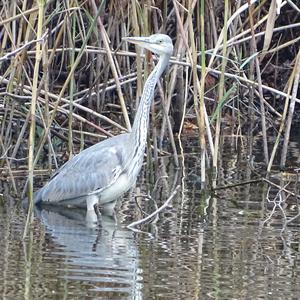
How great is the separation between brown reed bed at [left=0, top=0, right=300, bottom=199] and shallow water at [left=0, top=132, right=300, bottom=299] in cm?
43

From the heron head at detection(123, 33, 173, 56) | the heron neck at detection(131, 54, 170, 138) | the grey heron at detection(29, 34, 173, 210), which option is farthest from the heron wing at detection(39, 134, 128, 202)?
the heron head at detection(123, 33, 173, 56)

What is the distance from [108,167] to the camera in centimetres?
727

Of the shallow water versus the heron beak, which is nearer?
the shallow water

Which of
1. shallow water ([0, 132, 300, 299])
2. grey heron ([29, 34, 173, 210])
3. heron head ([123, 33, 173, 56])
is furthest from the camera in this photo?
heron head ([123, 33, 173, 56])

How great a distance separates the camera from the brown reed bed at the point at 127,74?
7316 mm

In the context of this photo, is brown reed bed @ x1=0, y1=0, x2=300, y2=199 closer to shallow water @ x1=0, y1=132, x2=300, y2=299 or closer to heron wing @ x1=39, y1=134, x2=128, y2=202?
heron wing @ x1=39, y1=134, x2=128, y2=202

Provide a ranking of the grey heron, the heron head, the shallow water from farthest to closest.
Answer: the heron head → the grey heron → the shallow water

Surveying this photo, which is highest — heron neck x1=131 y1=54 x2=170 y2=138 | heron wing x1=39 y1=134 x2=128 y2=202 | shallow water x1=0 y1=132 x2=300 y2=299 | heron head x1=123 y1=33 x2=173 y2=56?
heron head x1=123 y1=33 x2=173 y2=56

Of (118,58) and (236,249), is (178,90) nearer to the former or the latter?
(118,58)

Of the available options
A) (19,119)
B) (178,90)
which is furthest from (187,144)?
(19,119)

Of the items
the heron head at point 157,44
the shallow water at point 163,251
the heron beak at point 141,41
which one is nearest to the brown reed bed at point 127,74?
the heron head at point 157,44

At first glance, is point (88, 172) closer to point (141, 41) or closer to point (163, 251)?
point (141, 41)

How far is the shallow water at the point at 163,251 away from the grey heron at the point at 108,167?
0.14 meters

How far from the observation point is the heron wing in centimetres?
723
